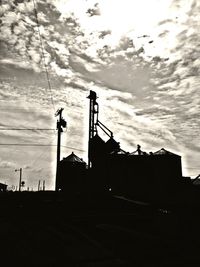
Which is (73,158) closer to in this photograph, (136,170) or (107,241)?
(136,170)

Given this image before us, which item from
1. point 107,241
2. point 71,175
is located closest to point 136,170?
point 71,175

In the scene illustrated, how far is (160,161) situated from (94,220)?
18900mm

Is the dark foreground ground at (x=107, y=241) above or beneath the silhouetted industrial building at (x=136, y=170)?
beneath

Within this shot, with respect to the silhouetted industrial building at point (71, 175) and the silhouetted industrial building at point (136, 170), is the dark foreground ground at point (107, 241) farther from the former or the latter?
the silhouetted industrial building at point (71, 175)

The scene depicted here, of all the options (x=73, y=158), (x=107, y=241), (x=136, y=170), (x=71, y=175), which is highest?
(x=73, y=158)

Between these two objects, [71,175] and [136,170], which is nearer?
[136,170]

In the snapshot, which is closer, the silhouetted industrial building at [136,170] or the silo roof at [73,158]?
the silhouetted industrial building at [136,170]

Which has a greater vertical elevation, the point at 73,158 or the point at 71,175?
the point at 73,158

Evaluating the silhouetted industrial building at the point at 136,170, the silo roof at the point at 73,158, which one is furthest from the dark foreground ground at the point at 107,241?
the silo roof at the point at 73,158

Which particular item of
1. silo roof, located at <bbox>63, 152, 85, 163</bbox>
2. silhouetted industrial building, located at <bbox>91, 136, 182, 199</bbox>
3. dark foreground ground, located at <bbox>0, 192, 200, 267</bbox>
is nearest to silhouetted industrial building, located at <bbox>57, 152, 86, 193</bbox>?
silo roof, located at <bbox>63, 152, 85, 163</bbox>

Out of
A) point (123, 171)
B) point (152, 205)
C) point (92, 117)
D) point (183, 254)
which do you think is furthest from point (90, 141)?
point (183, 254)

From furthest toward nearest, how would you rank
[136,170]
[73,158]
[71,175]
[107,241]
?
[73,158] < [71,175] < [136,170] < [107,241]

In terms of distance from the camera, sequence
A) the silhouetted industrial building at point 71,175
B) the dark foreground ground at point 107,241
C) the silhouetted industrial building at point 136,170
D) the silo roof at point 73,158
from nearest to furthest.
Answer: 1. the dark foreground ground at point 107,241
2. the silhouetted industrial building at point 136,170
3. the silhouetted industrial building at point 71,175
4. the silo roof at point 73,158

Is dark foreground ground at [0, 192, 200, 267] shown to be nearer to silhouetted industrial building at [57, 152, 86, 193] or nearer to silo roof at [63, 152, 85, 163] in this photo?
silhouetted industrial building at [57, 152, 86, 193]
